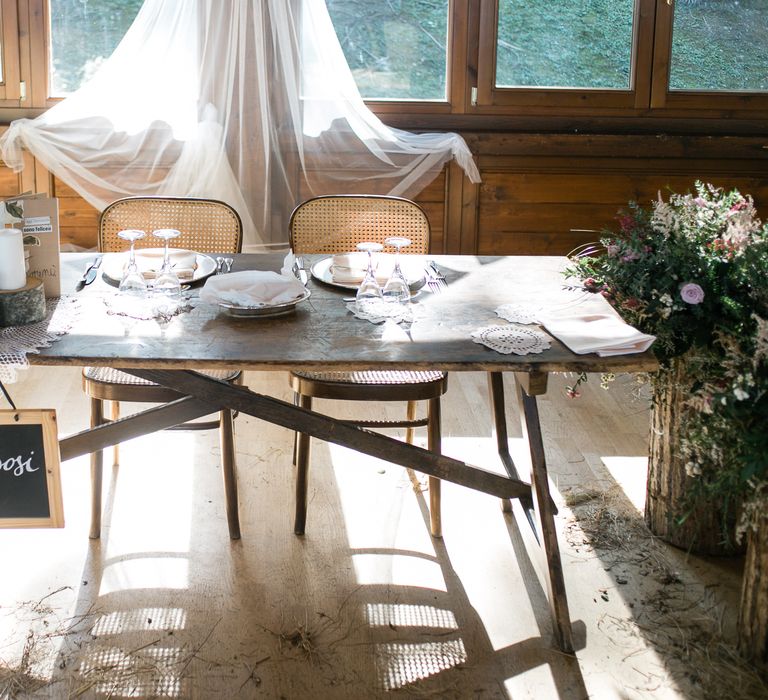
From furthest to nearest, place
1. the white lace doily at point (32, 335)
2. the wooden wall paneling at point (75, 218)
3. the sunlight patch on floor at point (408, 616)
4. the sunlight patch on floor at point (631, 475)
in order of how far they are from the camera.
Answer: the wooden wall paneling at point (75, 218), the sunlight patch on floor at point (631, 475), the sunlight patch on floor at point (408, 616), the white lace doily at point (32, 335)

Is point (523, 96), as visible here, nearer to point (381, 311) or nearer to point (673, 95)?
point (673, 95)

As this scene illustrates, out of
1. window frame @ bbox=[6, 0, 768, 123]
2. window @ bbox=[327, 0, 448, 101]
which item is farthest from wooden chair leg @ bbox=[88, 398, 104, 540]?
window @ bbox=[327, 0, 448, 101]

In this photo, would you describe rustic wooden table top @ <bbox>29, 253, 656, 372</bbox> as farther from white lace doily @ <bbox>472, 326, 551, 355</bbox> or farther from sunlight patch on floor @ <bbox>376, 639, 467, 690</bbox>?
sunlight patch on floor @ <bbox>376, 639, 467, 690</bbox>

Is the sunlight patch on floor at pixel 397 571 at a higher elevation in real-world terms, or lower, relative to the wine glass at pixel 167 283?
lower

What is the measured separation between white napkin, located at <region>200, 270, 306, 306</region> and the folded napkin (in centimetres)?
19

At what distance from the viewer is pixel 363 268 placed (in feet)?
8.26

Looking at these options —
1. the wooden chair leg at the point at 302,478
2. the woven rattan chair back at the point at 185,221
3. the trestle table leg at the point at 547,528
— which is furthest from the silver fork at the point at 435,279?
the woven rattan chair back at the point at 185,221

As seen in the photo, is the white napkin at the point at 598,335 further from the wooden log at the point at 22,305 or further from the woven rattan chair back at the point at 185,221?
the woven rattan chair back at the point at 185,221

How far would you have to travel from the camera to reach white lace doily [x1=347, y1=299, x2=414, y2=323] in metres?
2.21

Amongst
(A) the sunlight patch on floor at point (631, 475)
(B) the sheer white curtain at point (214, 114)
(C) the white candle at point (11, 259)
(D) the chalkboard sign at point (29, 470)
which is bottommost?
(A) the sunlight patch on floor at point (631, 475)

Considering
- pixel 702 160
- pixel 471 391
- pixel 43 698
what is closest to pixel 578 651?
pixel 43 698

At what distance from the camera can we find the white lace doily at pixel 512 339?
2012 mm

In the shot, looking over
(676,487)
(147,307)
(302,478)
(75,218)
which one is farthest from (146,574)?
(75,218)

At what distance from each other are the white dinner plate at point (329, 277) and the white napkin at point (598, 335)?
1.30ft
